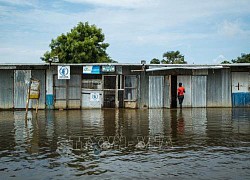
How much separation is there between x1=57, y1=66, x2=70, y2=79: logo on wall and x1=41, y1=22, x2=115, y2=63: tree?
1192 centimetres

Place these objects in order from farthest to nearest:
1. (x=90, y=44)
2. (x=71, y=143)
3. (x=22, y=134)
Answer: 1. (x=90, y=44)
2. (x=22, y=134)
3. (x=71, y=143)

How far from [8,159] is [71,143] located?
6.18 feet

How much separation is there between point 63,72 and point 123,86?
13.0 ft

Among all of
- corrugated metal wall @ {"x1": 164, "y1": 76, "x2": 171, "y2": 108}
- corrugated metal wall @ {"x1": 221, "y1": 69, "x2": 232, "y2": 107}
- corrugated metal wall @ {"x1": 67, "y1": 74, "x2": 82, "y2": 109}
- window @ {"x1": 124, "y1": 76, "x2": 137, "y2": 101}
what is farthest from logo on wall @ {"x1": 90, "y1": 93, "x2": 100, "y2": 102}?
corrugated metal wall @ {"x1": 221, "y1": 69, "x2": 232, "y2": 107}

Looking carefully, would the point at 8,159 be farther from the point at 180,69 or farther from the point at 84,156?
the point at 180,69

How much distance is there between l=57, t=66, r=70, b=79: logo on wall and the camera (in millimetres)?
20625

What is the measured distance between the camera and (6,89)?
20.9 m

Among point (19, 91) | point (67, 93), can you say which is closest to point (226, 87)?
point (67, 93)

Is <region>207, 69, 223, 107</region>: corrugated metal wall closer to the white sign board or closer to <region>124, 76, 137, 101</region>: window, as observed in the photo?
<region>124, 76, 137, 101</region>: window

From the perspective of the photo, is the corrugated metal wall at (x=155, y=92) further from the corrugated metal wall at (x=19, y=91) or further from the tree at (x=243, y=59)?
the tree at (x=243, y=59)

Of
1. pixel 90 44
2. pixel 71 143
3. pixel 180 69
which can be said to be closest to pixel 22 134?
pixel 71 143

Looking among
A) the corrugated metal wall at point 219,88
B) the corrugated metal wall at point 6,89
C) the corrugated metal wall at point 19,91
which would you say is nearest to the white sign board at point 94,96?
the corrugated metal wall at point 19,91

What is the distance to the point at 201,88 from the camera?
21.4m

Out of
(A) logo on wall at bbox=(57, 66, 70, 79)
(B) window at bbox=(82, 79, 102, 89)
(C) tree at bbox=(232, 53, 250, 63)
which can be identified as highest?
(C) tree at bbox=(232, 53, 250, 63)
